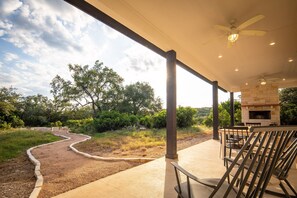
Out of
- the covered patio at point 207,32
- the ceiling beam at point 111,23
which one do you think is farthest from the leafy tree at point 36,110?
the covered patio at point 207,32

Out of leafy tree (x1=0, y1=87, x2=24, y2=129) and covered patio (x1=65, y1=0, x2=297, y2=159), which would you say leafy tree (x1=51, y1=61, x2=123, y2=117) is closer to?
leafy tree (x1=0, y1=87, x2=24, y2=129)

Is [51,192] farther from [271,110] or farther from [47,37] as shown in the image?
[271,110]

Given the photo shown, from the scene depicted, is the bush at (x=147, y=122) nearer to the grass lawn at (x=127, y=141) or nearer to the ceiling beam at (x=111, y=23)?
the grass lawn at (x=127, y=141)

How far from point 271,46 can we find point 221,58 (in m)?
1.31

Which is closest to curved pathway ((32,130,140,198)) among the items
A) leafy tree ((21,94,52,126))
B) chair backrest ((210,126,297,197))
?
chair backrest ((210,126,297,197))

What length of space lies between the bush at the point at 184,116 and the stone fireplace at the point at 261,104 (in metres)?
3.13

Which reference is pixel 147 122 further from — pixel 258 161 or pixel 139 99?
pixel 258 161

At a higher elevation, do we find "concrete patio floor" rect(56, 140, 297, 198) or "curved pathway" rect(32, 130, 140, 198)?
"concrete patio floor" rect(56, 140, 297, 198)

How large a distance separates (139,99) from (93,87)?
444 cm

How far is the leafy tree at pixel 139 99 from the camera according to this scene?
15039 millimetres

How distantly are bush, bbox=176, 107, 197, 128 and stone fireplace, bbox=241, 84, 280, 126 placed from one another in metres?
3.13

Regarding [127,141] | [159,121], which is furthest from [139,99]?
[127,141]

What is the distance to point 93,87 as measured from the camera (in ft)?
46.5

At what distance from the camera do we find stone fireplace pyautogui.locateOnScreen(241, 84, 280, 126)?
28.8 feet
